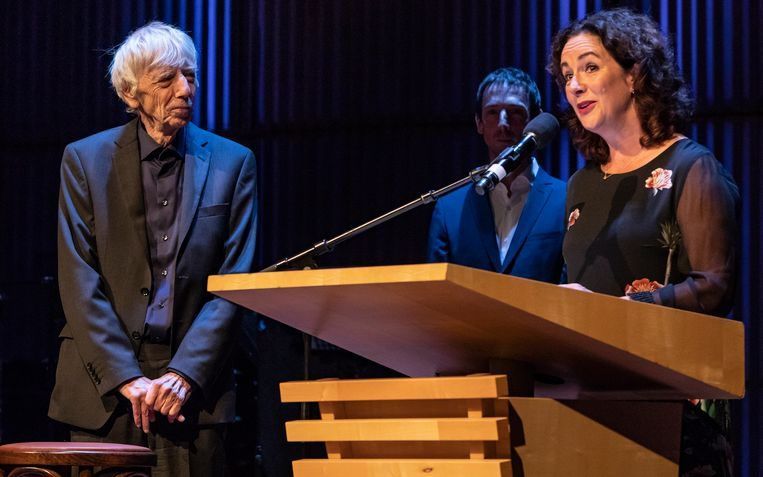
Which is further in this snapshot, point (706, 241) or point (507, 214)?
point (507, 214)

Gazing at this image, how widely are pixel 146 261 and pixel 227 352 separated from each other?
311 mm

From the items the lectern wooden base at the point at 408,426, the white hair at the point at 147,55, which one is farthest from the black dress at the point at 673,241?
the white hair at the point at 147,55

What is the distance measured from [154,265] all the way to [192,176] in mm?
260

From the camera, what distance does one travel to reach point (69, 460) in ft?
7.18

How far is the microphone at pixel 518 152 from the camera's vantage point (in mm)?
1823

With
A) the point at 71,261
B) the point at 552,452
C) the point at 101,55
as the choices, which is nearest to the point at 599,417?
the point at 552,452

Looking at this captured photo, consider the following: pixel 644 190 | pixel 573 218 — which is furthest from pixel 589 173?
pixel 644 190

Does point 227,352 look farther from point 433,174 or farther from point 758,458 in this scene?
point 758,458

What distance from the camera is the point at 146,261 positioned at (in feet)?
8.84

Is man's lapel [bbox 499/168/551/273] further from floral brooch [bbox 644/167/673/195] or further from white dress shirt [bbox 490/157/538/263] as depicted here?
floral brooch [bbox 644/167/673/195]

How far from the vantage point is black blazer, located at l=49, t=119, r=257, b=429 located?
8.61 ft

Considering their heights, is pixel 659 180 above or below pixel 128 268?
above

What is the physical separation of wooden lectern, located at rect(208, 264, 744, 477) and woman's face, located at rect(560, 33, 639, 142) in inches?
29.9

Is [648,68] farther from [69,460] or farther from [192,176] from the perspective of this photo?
[69,460]
